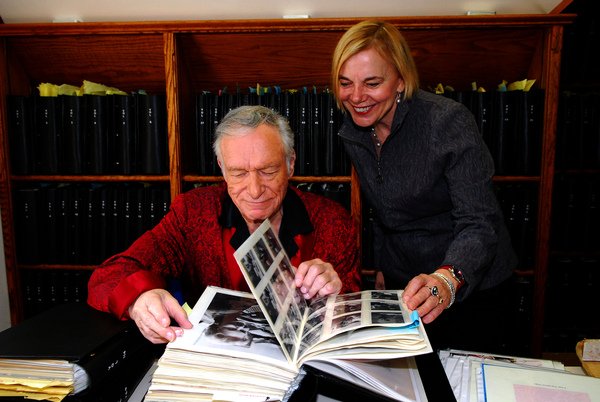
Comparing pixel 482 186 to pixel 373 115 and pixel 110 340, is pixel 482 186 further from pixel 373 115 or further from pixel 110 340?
pixel 110 340

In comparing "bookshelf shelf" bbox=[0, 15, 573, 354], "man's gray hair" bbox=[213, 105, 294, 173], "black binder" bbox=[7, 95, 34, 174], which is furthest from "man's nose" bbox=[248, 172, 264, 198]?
"black binder" bbox=[7, 95, 34, 174]

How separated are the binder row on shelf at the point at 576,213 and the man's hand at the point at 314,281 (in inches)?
70.7

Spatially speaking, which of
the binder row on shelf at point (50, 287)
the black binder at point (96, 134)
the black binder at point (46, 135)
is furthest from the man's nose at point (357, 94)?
the binder row on shelf at point (50, 287)

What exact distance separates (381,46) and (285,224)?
2.04 ft

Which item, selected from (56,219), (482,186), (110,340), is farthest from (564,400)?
(56,219)

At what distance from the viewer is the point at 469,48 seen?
2.14m

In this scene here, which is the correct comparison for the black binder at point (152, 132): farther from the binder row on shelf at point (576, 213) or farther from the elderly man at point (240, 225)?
the binder row on shelf at point (576, 213)

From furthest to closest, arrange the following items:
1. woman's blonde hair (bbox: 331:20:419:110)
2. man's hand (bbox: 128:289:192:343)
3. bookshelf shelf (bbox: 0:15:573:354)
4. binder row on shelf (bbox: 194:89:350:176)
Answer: binder row on shelf (bbox: 194:89:350:176), bookshelf shelf (bbox: 0:15:573:354), woman's blonde hair (bbox: 331:20:419:110), man's hand (bbox: 128:289:192:343)

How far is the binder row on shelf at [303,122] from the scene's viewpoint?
7.06 ft

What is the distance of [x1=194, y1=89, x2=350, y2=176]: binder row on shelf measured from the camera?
2152mm

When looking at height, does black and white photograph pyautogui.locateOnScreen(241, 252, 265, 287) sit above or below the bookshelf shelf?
below

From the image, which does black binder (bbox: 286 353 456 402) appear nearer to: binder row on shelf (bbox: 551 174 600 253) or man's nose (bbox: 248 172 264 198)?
man's nose (bbox: 248 172 264 198)

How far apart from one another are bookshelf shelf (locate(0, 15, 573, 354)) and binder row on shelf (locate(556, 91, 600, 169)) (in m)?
0.23

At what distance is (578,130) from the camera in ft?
7.38
